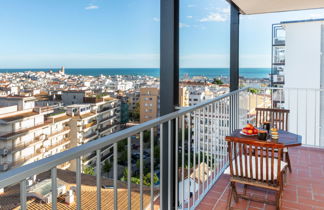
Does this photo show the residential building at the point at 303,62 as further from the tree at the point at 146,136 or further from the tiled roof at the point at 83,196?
the tiled roof at the point at 83,196

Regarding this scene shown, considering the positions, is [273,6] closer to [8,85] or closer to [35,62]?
[35,62]

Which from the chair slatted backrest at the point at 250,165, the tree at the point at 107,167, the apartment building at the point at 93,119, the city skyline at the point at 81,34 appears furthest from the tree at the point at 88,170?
the chair slatted backrest at the point at 250,165

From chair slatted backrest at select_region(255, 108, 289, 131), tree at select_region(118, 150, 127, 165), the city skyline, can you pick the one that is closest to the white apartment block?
chair slatted backrest at select_region(255, 108, 289, 131)

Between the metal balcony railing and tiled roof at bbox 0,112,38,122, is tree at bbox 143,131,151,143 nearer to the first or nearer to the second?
the metal balcony railing

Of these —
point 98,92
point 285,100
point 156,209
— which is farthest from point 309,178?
point 285,100

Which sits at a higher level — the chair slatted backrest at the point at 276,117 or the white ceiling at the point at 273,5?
the white ceiling at the point at 273,5

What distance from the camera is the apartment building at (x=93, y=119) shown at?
1.98 m

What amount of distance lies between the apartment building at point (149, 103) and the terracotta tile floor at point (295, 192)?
1.05 m

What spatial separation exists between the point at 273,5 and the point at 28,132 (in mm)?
4571

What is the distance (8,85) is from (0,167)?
23.4 inches

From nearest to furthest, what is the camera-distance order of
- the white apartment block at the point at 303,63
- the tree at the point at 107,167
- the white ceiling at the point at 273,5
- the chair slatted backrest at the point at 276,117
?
the tree at the point at 107,167, the chair slatted backrest at the point at 276,117, the white ceiling at the point at 273,5, the white apartment block at the point at 303,63

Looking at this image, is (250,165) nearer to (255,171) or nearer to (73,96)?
(255,171)

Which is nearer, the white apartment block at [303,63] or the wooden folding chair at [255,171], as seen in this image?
the wooden folding chair at [255,171]

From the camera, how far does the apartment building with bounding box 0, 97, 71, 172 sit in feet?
5.09
